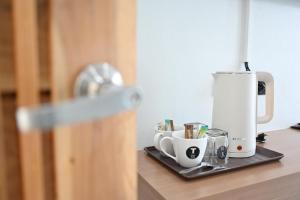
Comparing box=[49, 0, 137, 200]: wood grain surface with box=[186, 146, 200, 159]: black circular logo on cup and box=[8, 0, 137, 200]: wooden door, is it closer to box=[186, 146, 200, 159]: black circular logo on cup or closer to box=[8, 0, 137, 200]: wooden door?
box=[8, 0, 137, 200]: wooden door

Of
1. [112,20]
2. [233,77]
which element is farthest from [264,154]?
[112,20]

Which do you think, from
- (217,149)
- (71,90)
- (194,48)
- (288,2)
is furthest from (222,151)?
(288,2)

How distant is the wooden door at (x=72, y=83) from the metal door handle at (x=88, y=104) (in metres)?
0.01

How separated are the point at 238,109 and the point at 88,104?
0.62 m

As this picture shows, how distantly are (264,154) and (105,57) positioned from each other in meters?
0.68

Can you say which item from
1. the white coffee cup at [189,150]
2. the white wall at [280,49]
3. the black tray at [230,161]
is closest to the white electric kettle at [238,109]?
the black tray at [230,161]

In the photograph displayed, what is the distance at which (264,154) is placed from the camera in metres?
0.77

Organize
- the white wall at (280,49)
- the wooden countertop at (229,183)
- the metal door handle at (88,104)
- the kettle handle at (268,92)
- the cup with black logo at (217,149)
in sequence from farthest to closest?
1. the white wall at (280,49)
2. the kettle handle at (268,92)
3. the cup with black logo at (217,149)
4. the wooden countertop at (229,183)
5. the metal door handle at (88,104)

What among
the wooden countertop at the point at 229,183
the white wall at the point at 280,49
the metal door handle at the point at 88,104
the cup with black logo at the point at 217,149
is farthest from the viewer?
the white wall at the point at 280,49

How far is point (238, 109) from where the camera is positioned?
73cm

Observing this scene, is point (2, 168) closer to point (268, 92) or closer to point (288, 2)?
point (268, 92)

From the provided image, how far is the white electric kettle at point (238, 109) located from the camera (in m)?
0.73

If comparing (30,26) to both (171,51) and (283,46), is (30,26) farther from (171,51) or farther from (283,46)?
(283,46)

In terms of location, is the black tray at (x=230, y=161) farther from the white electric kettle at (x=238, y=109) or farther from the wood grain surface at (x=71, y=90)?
the wood grain surface at (x=71, y=90)
